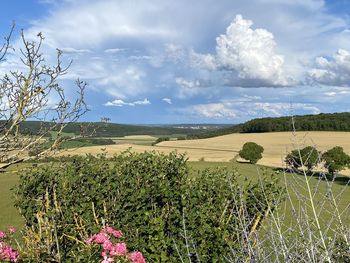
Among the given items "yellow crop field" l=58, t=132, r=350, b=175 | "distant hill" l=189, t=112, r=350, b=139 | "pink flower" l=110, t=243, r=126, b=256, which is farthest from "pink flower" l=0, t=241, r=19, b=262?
"distant hill" l=189, t=112, r=350, b=139

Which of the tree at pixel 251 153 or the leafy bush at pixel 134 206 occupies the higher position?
the leafy bush at pixel 134 206

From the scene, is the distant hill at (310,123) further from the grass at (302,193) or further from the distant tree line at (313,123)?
the grass at (302,193)

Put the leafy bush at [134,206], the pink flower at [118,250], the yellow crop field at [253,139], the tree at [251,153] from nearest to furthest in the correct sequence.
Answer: the pink flower at [118,250] < the leafy bush at [134,206] < the tree at [251,153] < the yellow crop field at [253,139]

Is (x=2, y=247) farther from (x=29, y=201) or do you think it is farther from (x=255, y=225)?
(x=255, y=225)

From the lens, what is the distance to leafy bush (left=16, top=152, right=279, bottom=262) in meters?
7.04

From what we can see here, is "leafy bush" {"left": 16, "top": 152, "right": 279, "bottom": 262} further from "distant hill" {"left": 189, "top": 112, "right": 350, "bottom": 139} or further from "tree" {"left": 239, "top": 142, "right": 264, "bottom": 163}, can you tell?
"distant hill" {"left": 189, "top": 112, "right": 350, "bottom": 139}

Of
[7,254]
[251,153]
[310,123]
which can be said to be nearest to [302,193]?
[7,254]

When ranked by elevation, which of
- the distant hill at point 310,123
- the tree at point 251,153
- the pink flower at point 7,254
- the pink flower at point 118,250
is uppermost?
the distant hill at point 310,123

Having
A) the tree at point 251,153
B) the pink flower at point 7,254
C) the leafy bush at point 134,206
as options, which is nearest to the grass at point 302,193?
the leafy bush at point 134,206

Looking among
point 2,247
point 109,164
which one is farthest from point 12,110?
point 109,164

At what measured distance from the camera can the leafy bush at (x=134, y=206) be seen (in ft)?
23.1

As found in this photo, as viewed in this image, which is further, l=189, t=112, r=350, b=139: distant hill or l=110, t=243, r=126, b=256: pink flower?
l=189, t=112, r=350, b=139: distant hill

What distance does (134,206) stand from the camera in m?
7.21

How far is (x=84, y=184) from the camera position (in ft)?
24.3
